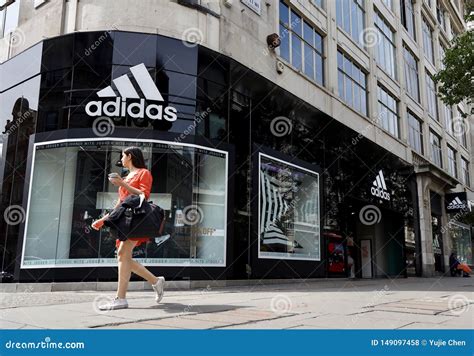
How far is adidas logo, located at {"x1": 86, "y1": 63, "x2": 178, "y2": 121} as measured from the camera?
31.8 feet

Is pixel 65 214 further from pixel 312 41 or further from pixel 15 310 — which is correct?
pixel 312 41

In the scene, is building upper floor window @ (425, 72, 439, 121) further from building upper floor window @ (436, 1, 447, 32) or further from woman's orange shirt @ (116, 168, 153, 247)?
woman's orange shirt @ (116, 168, 153, 247)

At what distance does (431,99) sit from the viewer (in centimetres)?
2848

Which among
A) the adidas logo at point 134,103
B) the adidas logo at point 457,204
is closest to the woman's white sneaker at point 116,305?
the adidas logo at point 134,103

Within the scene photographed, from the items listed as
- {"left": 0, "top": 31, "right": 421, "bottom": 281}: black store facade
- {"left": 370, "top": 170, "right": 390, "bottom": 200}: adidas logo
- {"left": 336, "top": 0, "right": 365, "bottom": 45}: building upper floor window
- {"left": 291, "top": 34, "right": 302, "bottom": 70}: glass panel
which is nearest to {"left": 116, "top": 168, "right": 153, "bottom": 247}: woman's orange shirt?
{"left": 0, "top": 31, "right": 421, "bottom": 281}: black store facade

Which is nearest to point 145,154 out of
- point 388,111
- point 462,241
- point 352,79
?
point 352,79

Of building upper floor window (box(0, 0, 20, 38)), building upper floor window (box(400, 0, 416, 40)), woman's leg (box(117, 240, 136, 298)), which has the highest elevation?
building upper floor window (box(400, 0, 416, 40))

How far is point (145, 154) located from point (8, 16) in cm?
674

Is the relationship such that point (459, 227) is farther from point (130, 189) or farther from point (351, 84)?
point (130, 189)

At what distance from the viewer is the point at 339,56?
58.3 feet

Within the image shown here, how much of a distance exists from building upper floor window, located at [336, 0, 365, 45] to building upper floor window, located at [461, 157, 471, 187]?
703 inches

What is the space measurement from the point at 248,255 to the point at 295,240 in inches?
98.2

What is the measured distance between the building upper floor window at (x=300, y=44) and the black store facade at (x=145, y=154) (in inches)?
106

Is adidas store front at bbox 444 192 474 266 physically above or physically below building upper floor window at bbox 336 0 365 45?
below
